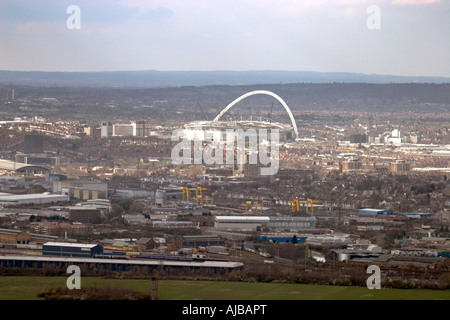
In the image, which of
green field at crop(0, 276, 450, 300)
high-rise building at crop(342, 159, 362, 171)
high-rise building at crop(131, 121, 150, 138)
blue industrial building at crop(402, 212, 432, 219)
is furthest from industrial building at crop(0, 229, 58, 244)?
high-rise building at crop(131, 121, 150, 138)

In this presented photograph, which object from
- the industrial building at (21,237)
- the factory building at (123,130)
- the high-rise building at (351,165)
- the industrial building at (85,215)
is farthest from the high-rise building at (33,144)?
the industrial building at (21,237)

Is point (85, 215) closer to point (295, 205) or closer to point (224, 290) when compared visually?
point (295, 205)

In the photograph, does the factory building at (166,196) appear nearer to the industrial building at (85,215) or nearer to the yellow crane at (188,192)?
the yellow crane at (188,192)

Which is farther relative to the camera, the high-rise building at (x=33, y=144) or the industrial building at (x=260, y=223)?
the high-rise building at (x=33, y=144)

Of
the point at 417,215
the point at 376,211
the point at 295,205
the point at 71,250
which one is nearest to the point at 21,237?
the point at 71,250

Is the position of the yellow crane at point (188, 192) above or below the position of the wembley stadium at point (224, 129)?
below

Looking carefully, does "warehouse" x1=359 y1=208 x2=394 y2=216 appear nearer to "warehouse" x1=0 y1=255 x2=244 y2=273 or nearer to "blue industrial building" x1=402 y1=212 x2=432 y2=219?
"blue industrial building" x1=402 y1=212 x2=432 y2=219
